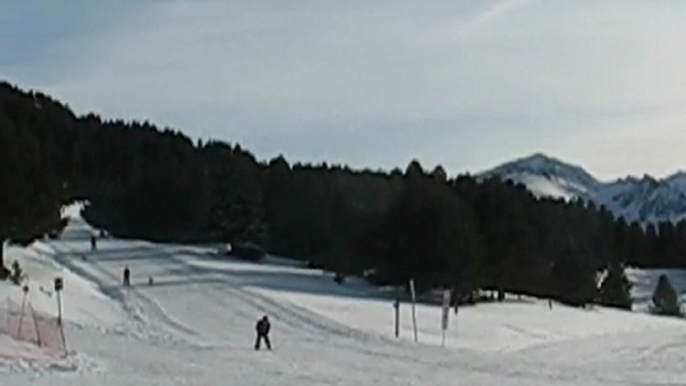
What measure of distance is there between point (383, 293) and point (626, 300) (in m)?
38.7

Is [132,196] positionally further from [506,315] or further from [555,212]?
[506,315]

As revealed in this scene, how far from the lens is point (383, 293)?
7231 centimetres

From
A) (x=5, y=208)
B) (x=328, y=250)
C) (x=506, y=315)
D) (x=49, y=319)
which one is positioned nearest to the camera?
Result: (x=49, y=319)

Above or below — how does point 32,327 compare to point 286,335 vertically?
above

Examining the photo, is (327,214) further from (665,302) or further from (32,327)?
(32,327)

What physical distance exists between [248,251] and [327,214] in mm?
8111

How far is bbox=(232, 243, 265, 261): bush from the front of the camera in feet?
309

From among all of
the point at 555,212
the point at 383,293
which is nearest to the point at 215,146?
the point at 555,212

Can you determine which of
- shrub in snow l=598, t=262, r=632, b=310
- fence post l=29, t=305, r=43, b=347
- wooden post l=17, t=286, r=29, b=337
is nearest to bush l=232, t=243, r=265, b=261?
shrub in snow l=598, t=262, r=632, b=310

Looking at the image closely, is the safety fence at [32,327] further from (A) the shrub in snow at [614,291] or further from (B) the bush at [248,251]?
(A) the shrub in snow at [614,291]

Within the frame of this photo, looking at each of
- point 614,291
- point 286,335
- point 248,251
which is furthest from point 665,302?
point 286,335

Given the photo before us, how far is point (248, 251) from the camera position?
9500 cm

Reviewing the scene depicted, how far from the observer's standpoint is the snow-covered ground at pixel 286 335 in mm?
30234

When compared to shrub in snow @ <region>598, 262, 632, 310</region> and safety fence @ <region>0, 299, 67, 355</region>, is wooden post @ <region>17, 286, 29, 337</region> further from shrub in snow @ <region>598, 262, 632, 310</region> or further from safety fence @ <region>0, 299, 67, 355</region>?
shrub in snow @ <region>598, 262, 632, 310</region>
